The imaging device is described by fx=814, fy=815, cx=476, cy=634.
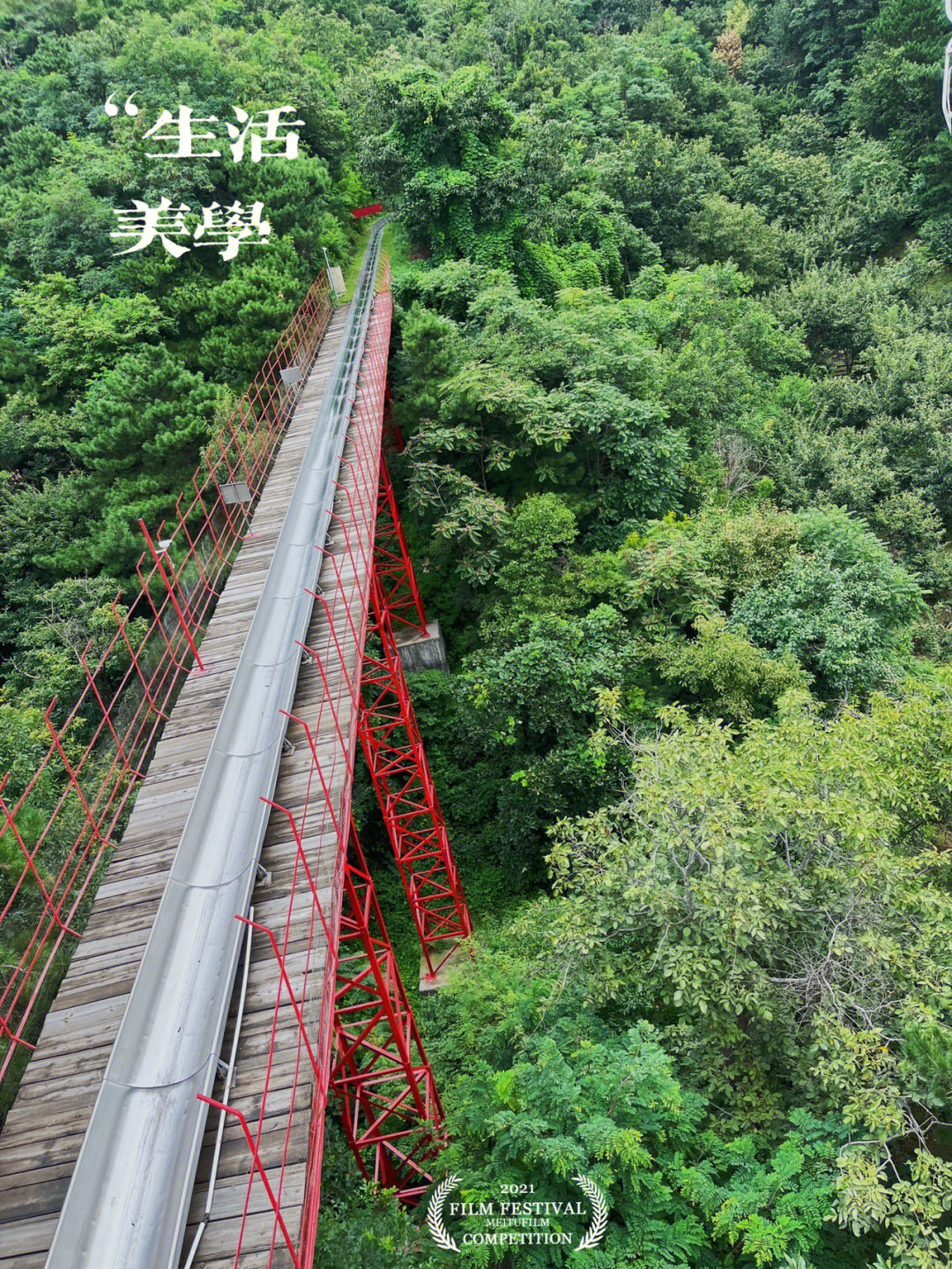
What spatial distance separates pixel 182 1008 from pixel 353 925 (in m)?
2.11

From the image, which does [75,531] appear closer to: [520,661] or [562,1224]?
[520,661]

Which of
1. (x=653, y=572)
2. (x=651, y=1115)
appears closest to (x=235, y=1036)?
(x=651, y=1115)

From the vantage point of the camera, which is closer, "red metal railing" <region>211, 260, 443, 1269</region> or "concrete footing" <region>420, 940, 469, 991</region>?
"red metal railing" <region>211, 260, 443, 1269</region>

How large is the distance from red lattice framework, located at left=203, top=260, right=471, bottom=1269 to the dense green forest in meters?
0.66

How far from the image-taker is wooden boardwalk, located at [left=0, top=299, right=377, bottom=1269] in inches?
174

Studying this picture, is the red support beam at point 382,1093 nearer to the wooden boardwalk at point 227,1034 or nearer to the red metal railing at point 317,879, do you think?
the red metal railing at point 317,879

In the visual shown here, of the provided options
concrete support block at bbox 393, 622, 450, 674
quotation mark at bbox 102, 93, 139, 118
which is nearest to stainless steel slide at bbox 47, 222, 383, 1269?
concrete support block at bbox 393, 622, 450, 674

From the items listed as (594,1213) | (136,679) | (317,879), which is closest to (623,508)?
(136,679)

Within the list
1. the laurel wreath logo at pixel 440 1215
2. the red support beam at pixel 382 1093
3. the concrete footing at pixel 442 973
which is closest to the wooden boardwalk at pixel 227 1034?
the red support beam at pixel 382 1093

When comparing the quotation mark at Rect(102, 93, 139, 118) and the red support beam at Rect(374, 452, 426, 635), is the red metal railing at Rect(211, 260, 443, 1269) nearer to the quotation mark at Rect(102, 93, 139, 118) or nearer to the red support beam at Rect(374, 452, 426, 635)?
the red support beam at Rect(374, 452, 426, 635)

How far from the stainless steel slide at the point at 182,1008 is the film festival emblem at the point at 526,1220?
2204 millimetres

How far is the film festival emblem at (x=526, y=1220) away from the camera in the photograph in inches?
218

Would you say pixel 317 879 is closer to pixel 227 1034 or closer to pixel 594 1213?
pixel 227 1034

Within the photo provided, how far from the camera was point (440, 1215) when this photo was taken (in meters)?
5.87
